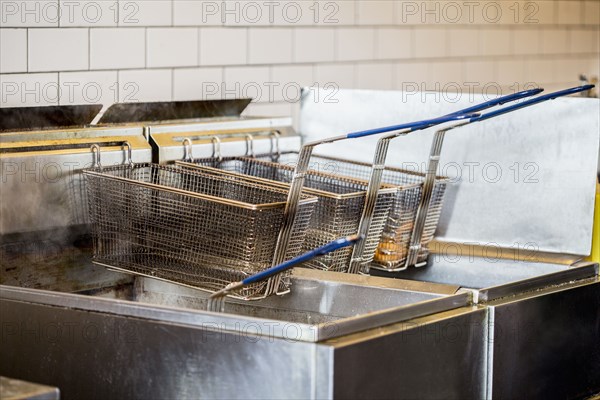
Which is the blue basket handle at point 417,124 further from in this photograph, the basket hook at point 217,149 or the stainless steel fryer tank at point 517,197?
the basket hook at point 217,149

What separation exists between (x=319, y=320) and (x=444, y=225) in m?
0.62

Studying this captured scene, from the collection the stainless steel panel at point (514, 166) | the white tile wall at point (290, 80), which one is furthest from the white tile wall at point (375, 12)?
the stainless steel panel at point (514, 166)

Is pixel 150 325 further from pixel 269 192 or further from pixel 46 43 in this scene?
pixel 46 43

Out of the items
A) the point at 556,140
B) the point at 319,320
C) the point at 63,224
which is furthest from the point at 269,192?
the point at 556,140

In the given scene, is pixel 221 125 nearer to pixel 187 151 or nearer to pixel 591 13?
pixel 187 151

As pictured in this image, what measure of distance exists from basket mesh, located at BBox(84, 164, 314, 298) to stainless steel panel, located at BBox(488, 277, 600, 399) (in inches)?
16.8

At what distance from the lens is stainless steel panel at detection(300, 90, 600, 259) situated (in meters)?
2.30

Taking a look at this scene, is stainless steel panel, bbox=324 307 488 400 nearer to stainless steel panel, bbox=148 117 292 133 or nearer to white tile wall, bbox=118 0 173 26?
stainless steel panel, bbox=148 117 292 133

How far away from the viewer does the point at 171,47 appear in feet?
8.53

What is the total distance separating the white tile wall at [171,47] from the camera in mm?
2541

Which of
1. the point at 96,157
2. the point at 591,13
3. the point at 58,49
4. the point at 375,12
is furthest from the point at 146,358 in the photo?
the point at 591,13

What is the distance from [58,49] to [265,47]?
0.76 meters

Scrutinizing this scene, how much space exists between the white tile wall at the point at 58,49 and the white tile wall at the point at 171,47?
8.5 inches

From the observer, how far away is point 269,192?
2029 mm
